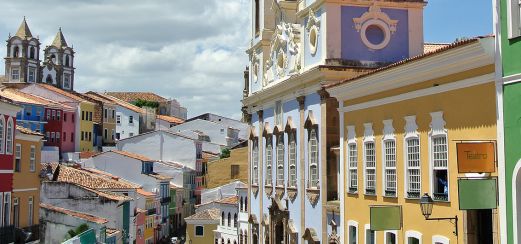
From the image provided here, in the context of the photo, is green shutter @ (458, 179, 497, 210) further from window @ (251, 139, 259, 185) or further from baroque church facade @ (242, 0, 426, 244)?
window @ (251, 139, 259, 185)

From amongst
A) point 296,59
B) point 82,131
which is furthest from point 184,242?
point 296,59

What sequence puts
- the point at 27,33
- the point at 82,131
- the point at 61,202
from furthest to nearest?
1. the point at 27,33
2. the point at 82,131
3. the point at 61,202

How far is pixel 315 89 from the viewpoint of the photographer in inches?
1142

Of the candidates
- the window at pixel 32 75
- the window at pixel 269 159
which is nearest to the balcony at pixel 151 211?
the window at pixel 269 159

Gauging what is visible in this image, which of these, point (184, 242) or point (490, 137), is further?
point (184, 242)

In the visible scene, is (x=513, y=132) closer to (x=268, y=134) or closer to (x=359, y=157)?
(x=359, y=157)

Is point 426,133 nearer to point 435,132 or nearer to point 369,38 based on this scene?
point 435,132

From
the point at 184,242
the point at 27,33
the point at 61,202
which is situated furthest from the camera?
the point at 27,33

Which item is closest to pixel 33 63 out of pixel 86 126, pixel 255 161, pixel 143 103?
pixel 86 126

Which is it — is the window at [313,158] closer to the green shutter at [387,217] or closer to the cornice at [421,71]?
the cornice at [421,71]

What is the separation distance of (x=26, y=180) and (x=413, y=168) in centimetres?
1901

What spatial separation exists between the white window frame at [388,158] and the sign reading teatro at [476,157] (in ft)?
16.1

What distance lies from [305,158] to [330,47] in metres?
4.20

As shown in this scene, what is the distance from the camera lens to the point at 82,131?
304ft
